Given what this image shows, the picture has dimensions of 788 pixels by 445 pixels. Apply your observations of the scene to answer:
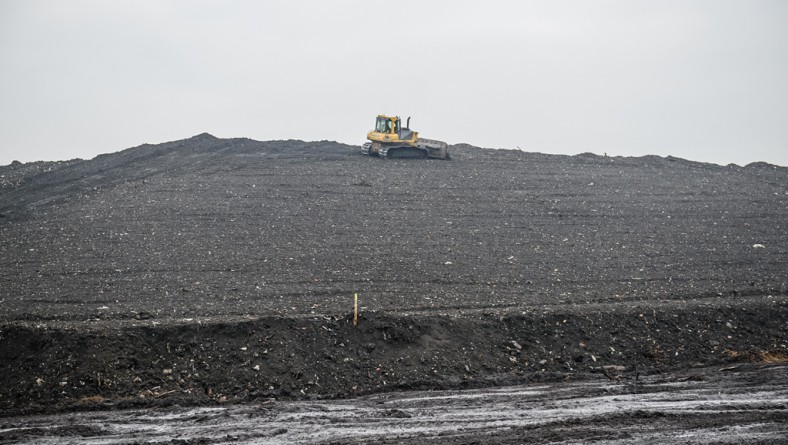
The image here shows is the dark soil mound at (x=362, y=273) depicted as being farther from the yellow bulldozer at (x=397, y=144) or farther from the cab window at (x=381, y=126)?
the cab window at (x=381, y=126)

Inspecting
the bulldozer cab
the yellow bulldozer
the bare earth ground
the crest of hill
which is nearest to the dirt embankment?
the bare earth ground

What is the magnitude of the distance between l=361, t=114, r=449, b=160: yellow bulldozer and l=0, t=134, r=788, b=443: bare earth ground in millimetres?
1306

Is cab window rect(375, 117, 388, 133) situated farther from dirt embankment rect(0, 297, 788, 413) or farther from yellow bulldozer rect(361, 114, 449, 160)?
dirt embankment rect(0, 297, 788, 413)

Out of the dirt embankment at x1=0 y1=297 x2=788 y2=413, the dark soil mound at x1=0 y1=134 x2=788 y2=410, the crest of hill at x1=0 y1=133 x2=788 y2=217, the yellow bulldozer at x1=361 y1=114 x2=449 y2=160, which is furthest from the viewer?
the yellow bulldozer at x1=361 y1=114 x2=449 y2=160

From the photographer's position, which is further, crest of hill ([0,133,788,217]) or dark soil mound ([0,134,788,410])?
crest of hill ([0,133,788,217])

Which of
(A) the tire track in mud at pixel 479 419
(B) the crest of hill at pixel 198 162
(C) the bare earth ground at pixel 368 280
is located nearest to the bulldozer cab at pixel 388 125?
(B) the crest of hill at pixel 198 162

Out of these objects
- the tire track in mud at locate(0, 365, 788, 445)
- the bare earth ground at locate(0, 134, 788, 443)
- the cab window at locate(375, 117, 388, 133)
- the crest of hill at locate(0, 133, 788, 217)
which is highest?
the cab window at locate(375, 117, 388, 133)

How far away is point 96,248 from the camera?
57.1ft

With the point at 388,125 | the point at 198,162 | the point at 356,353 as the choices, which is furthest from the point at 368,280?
the point at 388,125

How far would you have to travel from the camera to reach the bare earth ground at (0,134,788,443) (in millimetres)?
11273

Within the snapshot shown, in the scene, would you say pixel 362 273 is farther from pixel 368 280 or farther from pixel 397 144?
pixel 397 144

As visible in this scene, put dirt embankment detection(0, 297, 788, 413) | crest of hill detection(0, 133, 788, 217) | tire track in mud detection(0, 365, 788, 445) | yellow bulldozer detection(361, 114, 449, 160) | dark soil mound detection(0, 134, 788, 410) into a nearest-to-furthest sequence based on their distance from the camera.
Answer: tire track in mud detection(0, 365, 788, 445) → dirt embankment detection(0, 297, 788, 413) → dark soil mound detection(0, 134, 788, 410) → crest of hill detection(0, 133, 788, 217) → yellow bulldozer detection(361, 114, 449, 160)

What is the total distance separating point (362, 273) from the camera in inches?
627

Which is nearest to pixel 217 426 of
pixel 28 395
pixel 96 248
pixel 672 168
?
pixel 28 395
